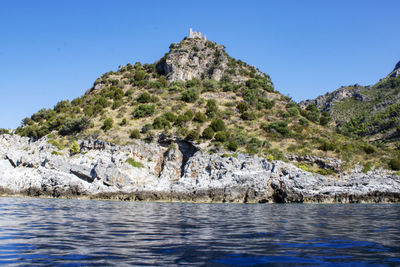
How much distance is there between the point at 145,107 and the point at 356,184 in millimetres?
32054

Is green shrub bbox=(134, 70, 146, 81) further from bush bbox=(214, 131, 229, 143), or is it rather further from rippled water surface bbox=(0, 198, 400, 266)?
rippled water surface bbox=(0, 198, 400, 266)

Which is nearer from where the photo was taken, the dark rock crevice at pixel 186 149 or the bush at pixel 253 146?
the bush at pixel 253 146

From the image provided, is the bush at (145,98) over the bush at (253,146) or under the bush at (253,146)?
over

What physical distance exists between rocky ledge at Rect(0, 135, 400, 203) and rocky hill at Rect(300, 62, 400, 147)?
33999mm

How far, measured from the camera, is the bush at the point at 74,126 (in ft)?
144

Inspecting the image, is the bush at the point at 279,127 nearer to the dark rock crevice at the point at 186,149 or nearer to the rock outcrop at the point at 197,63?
the dark rock crevice at the point at 186,149

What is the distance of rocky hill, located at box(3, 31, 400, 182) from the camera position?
37.7 metres

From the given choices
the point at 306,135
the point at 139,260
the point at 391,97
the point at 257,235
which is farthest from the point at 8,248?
the point at 391,97

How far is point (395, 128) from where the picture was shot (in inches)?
2650

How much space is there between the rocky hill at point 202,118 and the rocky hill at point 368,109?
66.6ft

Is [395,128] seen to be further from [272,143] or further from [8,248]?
[8,248]

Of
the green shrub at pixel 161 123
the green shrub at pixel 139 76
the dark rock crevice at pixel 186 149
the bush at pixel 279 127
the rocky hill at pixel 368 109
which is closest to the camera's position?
the dark rock crevice at pixel 186 149

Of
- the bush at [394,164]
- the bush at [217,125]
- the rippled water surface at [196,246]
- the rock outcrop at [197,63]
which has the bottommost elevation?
the rippled water surface at [196,246]

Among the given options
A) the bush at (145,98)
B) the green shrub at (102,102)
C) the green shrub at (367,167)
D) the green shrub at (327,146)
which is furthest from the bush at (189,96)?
the green shrub at (367,167)
